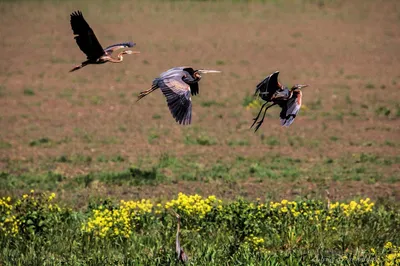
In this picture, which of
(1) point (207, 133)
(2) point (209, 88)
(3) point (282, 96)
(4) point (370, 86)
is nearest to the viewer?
(3) point (282, 96)

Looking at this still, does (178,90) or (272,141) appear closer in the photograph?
(178,90)

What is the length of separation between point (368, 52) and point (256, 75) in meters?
5.10

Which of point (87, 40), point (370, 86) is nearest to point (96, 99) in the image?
point (370, 86)

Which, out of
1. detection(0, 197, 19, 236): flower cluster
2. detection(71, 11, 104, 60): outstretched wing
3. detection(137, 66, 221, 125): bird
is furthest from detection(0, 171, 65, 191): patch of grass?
detection(137, 66, 221, 125): bird

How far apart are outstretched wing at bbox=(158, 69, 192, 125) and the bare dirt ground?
5.74 m

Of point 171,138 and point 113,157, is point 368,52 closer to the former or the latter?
point 171,138

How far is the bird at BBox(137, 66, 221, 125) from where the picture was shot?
24.4 feet

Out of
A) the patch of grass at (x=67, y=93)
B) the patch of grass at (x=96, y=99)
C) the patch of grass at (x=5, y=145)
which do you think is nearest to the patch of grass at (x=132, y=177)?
the patch of grass at (x=5, y=145)

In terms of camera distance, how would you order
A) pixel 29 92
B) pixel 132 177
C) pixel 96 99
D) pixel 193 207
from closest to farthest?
pixel 193 207 < pixel 132 177 < pixel 96 99 < pixel 29 92

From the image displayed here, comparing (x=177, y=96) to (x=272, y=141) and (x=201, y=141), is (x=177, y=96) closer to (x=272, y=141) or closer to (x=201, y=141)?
(x=201, y=141)

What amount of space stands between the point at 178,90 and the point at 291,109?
0.99 m

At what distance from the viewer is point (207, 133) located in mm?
17891

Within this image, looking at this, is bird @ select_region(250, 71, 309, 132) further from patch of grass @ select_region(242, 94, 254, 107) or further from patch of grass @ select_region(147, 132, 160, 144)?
patch of grass @ select_region(242, 94, 254, 107)

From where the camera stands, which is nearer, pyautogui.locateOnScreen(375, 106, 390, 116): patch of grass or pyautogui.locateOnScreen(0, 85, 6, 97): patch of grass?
pyautogui.locateOnScreen(375, 106, 390, 116): patch of grass
